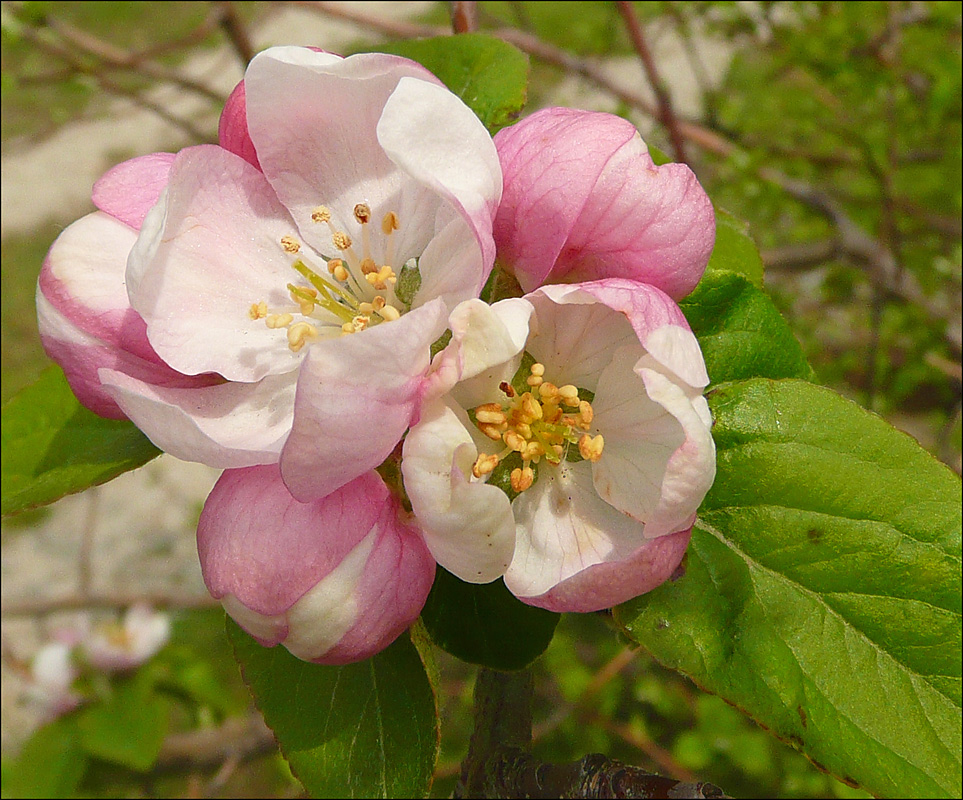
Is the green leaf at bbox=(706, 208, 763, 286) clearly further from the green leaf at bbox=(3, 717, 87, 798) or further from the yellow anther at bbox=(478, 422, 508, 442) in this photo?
the green leaf at bbox=(3, 717, 87, 798)

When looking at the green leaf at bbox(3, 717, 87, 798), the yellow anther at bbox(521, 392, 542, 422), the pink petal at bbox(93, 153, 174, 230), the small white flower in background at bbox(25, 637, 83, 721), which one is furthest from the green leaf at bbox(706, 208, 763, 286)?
the small white flower in background at bbox(25, 637, 83, 721)

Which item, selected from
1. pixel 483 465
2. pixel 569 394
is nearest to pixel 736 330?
pixel 569 394

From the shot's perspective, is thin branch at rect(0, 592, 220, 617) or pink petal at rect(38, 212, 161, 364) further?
thin branch at rect(0, 592, 220, 617)

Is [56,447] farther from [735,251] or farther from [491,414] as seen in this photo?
[735,251]

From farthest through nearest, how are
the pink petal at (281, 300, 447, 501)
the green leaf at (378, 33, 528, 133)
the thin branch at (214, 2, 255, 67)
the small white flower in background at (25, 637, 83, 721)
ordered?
1. the small white flower in background at (25, 637, 83, 721)
2. the thin branch at (214, 2, 255, 67)
3. the green leaf at (378, 33, 528, 133)
4. the pink petal at (281, 300, 447, 501)

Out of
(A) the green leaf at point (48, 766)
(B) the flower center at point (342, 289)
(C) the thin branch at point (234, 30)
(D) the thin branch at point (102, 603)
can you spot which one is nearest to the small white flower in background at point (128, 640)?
(D) the thin branch at point (102, 603)
